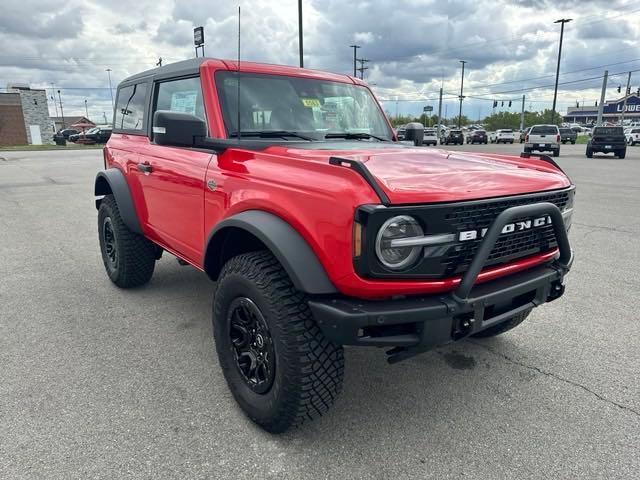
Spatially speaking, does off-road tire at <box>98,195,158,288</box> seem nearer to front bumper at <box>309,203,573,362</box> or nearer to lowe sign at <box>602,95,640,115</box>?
front bumper at <box>309,203,573,362</box>

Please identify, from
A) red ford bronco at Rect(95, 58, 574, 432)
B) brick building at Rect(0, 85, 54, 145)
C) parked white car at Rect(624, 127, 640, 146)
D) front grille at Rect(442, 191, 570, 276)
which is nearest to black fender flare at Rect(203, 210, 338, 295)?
red ford bronco at Rect(95, 58, 574, 432)

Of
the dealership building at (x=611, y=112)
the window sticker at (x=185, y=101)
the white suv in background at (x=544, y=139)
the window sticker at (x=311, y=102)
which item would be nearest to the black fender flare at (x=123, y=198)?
the window sticker at (x=185, y=101)

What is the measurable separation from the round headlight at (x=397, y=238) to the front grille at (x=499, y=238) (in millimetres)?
149

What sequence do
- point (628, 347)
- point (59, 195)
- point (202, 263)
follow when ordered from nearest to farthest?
point (202, 263) → point (628, 347) → point (59, 195)

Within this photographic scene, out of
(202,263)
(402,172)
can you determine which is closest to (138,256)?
(202,263)

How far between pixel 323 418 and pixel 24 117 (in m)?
62.1

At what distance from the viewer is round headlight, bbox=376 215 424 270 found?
6.42ft

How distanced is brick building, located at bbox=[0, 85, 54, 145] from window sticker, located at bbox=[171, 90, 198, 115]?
57.9 meters

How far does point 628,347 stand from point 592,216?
5459mm

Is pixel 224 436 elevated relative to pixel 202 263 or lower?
lower

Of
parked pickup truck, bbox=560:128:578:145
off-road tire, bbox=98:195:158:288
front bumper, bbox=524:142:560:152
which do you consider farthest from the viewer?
parked pickup truck, bbox=560:128:578:145

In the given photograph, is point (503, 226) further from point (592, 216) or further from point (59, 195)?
point (59, 195)

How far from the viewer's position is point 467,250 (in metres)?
2.15

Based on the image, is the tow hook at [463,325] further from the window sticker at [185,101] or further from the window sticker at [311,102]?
the window sticker at [185,101]
